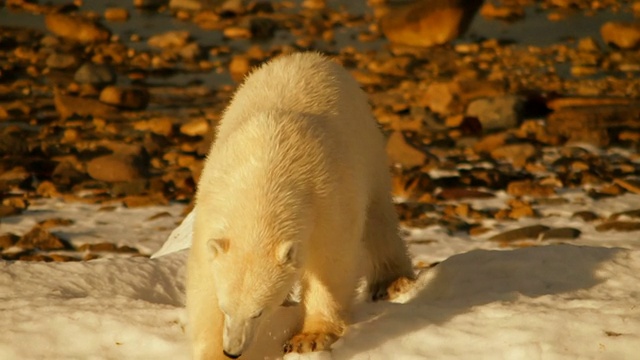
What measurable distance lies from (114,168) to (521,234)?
407 centimetres

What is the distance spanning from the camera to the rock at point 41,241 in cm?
848

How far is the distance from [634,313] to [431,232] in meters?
3.73

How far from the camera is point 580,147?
37.1 feet

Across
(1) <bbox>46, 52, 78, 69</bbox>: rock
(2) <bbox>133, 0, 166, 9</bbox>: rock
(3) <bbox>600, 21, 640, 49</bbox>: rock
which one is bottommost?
(1) <bbox>46, 52, 78, 69</bbox>: rock

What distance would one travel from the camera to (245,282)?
442 cm

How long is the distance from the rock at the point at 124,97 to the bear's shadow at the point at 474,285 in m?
7.52

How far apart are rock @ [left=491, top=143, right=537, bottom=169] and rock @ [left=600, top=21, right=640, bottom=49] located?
218 inches

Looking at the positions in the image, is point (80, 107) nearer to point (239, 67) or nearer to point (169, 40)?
point (239, 67)

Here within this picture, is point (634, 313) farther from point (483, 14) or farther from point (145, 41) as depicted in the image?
point (483, 14)

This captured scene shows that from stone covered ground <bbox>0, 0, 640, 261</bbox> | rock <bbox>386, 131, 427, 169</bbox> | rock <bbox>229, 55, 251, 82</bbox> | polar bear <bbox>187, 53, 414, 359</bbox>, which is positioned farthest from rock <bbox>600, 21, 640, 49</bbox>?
polar bear <bbox>187, 53, 414, 359</bbox>

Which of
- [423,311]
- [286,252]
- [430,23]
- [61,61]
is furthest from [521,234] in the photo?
[61,61]

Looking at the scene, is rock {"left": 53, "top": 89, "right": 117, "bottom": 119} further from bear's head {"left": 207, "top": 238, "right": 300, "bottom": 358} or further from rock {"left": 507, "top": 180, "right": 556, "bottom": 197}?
bear's head {"left": 207, "top": 238, "right": 300, "bottom": 358}

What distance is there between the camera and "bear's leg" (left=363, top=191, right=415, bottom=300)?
611cm

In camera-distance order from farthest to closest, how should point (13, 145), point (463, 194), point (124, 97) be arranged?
point (124, 97) → point (13, 145) → point (463, 194)
